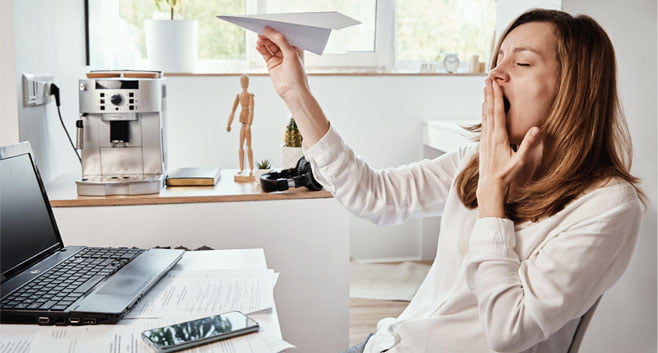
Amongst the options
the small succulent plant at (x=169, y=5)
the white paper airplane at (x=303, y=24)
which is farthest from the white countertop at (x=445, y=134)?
the white paper airplane at (x=303, y=24)

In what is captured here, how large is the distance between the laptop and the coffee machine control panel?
726 millimetres

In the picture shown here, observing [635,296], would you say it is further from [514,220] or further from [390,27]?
[390,27]

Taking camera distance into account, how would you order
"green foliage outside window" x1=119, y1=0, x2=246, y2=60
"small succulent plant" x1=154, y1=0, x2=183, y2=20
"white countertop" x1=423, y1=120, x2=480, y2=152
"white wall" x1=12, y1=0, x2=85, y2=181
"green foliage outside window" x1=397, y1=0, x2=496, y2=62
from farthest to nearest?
1. "green foliage outside window" x1=397, y1=0, x2=496, y2=62
2. "green foliage outside window" x1=119, y1=0, x2=246, y2=60
3. "small succulent plant" x1=154, y1=0, x2=183, y2=20
4. "white countertop" x1=423, y1=120, x2=480, y2=152
5. "white wall" x1=12, y1=0, x2=85, y2=181

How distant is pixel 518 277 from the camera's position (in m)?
1.17

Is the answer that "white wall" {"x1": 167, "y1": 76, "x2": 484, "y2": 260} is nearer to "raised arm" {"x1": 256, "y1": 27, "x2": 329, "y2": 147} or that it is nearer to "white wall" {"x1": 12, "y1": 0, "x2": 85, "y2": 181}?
"white wall" {"x1": 12, "y1": 0, "x2": 85, "y2": 181}

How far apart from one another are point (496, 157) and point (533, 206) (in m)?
0.11

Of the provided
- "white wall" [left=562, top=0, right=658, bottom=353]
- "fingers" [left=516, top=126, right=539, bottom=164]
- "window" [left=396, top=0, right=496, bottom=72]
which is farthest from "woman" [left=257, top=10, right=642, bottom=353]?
"window" [left=396, top=0, right=496, bottom=72]

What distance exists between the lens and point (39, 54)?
2.24m

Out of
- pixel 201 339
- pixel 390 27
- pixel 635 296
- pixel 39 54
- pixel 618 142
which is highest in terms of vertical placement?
pixel 390 27

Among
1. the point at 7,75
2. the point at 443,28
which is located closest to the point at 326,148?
the point at 7,75

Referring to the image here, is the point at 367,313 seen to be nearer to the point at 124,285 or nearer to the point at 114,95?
Answer: the point at 114,95

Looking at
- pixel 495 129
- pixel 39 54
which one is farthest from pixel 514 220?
pixel 39 54

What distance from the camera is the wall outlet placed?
208 cm

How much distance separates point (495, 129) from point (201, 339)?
2.10 feet
